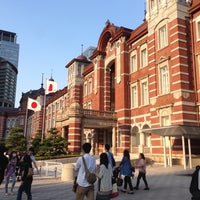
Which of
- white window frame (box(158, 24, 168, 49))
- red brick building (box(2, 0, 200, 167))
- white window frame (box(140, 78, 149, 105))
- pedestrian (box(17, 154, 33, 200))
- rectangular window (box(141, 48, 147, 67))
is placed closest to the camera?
pedestrian (box(17, 154, 33, 200))

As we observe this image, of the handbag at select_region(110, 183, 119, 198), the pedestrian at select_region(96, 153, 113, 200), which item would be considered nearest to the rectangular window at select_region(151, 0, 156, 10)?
the pedestrian at select_region(96, 153, 113, 200)

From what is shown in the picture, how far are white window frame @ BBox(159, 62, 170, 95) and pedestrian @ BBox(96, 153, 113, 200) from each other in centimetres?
1577

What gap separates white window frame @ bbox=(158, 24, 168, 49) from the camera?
21.6 meters

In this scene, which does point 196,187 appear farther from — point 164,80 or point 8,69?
point 8,69

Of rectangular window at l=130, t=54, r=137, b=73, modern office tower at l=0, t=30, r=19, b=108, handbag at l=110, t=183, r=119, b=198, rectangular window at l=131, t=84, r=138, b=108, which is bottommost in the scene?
handbag at l=110, t=183, r=119, b=198

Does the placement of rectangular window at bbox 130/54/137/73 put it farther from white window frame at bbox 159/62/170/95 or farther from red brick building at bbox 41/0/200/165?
white window frame at bbox 159/62/170/95

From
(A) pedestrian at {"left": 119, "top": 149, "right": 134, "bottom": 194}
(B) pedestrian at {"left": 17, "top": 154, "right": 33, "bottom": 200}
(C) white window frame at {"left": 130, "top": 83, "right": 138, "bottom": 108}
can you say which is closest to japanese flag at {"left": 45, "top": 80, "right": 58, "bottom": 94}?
(C) white window frame at {"left": 130, "top": 83, "right": 138, "bottom": 108}

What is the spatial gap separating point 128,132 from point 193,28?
1167cm

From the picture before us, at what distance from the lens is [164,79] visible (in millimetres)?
21344

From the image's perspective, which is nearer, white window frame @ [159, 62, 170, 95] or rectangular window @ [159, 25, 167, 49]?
white window frame @ [159, 62, 170, 95]

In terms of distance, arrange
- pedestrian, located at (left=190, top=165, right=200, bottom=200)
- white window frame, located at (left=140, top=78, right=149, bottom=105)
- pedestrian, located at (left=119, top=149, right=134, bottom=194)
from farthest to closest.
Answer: white window frame, located at (left=140, top=78, right=149, bottom=105) → pedestrian, located at (left=119, top=149, right=134, bottom=194) → pedestrian, located at (left=190, top=165, right=200, bottom=200)

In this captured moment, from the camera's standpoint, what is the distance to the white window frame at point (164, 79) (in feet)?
68.3

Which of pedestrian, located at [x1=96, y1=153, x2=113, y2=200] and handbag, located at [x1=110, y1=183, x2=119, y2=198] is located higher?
pedestrian, located at [x1=96, y1=153, x2=113, y2=200]

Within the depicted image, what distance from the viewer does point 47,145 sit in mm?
24438
